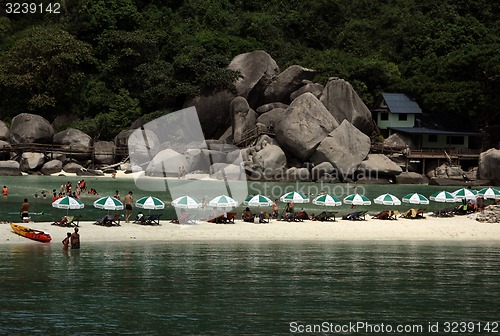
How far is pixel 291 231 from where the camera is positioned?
37750 millimetres

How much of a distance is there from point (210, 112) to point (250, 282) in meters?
43.1

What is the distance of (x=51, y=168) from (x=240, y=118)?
15.9 meters

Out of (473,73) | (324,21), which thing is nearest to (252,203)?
(473,73)

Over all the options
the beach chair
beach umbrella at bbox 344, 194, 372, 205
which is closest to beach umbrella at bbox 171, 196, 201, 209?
the beach chair

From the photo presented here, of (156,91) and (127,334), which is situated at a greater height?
(156,91)

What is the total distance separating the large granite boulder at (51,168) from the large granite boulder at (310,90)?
20698mm

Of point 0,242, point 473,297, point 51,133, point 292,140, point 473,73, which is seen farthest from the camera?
point 473,73

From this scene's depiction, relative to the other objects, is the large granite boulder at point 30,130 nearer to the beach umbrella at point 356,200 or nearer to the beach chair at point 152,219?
the beach chair at point 152,219

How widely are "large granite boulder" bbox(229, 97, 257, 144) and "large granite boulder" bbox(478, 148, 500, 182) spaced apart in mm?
18906

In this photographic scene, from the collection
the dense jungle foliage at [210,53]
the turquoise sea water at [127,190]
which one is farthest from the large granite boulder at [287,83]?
the turquoise sea water at [127,190]

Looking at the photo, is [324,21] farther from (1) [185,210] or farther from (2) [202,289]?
(2) [202,289]

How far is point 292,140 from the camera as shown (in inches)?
2402

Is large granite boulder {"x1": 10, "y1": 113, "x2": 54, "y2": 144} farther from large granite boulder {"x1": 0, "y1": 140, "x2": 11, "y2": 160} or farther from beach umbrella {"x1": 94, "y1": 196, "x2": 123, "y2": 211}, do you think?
beach umbrella {"x1": 94, "y1": 196, "x2": 123, "y2": 211}

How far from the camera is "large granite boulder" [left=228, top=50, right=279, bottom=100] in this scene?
2714 inches
